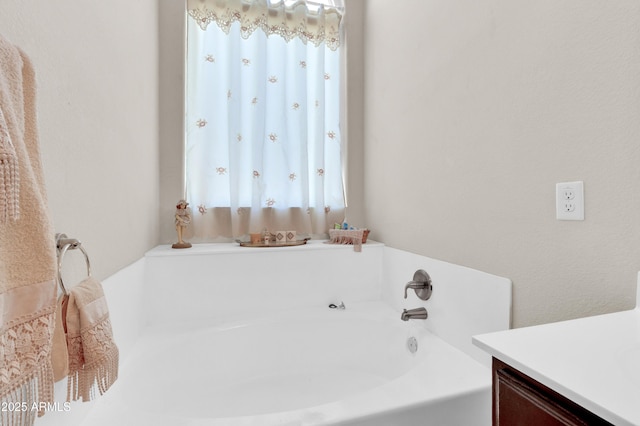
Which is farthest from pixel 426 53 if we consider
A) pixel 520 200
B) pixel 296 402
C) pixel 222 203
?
pixel 296 402

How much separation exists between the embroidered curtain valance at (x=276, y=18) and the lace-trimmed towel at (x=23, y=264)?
64.6 inches

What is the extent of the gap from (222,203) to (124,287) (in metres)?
0.84

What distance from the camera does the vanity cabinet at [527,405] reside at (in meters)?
0.46

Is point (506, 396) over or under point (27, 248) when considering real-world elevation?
under

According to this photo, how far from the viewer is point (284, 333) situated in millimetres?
1647

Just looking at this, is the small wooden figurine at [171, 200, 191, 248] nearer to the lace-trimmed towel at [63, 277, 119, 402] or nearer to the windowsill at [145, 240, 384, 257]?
the windowsill at [145, 240, 384, 257]

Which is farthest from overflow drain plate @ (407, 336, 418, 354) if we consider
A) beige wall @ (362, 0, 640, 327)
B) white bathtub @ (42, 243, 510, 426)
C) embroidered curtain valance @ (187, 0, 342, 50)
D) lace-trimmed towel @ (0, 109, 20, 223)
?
embroidered curtain valance @ (187, 0, 342, 50)

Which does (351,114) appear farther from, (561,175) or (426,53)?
(561,175)

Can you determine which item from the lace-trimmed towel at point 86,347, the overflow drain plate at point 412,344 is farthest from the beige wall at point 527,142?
the lace-trimmed towel at point 86,347

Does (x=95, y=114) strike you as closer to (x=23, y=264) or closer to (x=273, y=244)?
(x=23, y=264)

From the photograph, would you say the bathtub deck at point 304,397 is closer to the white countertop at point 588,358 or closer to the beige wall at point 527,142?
the beige wall at point 527,142

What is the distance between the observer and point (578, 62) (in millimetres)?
846

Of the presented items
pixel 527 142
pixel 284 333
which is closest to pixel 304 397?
pixel 284 333

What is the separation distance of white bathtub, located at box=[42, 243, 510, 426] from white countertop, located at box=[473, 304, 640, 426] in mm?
422
